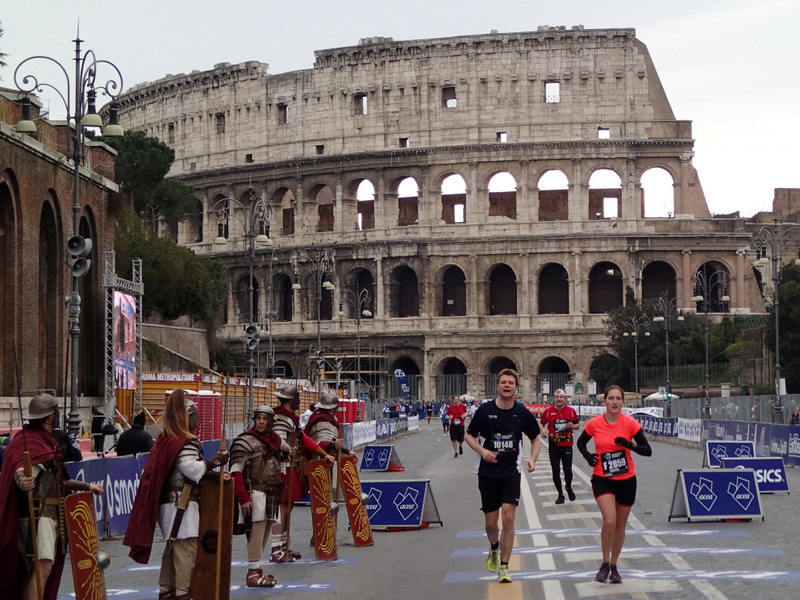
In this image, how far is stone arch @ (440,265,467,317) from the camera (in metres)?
78.5

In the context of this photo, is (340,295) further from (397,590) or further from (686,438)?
(397,590)

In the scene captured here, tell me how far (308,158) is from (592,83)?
16489 mm

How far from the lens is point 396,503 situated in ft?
50.4

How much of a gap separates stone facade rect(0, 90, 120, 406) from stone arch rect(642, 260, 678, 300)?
1762 inches

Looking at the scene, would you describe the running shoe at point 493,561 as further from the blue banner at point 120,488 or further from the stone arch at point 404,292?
the stone arch at point 404,292

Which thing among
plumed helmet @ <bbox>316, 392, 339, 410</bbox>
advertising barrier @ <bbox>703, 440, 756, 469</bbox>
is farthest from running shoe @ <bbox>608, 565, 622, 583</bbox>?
advertising barrier @ <bbox>703, 440, 756, 469</bbox>

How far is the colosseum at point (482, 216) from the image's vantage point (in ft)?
246

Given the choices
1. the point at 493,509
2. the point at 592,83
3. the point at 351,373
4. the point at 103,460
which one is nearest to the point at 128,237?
the point at 351,373

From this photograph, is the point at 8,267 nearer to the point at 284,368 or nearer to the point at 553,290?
the point at 284,368

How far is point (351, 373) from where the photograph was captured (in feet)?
251

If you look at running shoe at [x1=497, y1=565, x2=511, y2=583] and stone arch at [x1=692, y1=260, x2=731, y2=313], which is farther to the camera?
stone arch at [x1=692, y1=260, x2=731, y2=313]

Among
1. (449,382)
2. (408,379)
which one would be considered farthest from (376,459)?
(408,379)

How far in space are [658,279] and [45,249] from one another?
1975 inches

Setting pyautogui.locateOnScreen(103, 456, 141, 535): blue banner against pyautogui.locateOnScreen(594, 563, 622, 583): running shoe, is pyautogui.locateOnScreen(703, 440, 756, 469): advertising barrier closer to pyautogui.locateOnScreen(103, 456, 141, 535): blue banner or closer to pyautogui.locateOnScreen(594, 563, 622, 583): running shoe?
pyautogui.locateOnScreen(103, 456, 141, 535): blue banner
